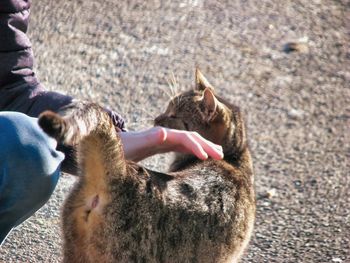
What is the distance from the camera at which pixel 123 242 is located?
3328mm

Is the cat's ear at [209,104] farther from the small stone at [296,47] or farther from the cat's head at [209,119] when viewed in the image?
the small stone at [296,47]

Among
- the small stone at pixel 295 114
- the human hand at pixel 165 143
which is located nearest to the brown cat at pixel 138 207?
the human hand at pixel 165 143

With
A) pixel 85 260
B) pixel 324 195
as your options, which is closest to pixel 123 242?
pixel 85 260

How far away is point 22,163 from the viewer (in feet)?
11.2

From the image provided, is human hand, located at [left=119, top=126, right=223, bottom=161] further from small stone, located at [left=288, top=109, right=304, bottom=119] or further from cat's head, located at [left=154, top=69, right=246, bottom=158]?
small stone, located at [left=288, top=109, right=304, bottom=119]

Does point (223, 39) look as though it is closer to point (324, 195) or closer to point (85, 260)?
point (324, 195)

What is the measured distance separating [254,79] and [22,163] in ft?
11.1

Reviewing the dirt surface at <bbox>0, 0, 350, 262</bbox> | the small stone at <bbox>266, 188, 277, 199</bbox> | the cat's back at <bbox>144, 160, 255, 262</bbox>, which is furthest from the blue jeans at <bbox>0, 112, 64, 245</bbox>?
the small stone at <bbox>266, 188, 277, 199</bbox>

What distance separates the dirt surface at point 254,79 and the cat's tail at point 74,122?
1.30m

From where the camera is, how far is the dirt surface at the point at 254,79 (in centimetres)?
473

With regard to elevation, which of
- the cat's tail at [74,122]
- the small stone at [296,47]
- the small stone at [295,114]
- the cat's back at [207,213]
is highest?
the cat's tail at [74,122]

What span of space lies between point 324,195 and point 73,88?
184cm

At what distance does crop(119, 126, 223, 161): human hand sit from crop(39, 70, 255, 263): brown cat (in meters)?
0.13

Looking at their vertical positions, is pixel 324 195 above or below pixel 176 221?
below
